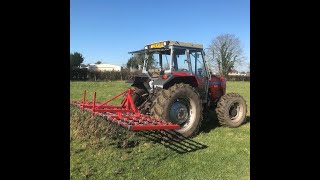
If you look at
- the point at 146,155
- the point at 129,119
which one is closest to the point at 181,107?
the point at 129,119

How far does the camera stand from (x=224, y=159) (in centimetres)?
543

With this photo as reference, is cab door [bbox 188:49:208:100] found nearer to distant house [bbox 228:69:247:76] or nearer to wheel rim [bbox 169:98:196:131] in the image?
wheel rim [bbox 169:98:196:131]

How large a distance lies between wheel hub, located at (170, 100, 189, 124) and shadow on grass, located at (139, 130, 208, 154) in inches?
12.6

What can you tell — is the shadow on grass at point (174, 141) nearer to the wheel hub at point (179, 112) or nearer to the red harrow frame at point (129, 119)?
the wheel hub at point (179, 112)

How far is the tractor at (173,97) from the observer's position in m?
6.52

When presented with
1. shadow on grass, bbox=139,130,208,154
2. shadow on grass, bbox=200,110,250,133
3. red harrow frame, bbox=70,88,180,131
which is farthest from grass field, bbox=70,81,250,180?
shadow on grass, bbox=200,110,250,133

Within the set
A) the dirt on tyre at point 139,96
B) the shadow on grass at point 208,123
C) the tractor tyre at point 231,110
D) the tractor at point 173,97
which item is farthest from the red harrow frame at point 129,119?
the tractor tyre at point 231,110

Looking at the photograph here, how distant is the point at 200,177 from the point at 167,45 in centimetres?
366

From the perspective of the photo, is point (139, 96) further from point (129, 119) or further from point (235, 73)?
point (235, 73)

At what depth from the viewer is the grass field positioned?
15.3ft

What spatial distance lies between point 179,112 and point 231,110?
7.10ft
